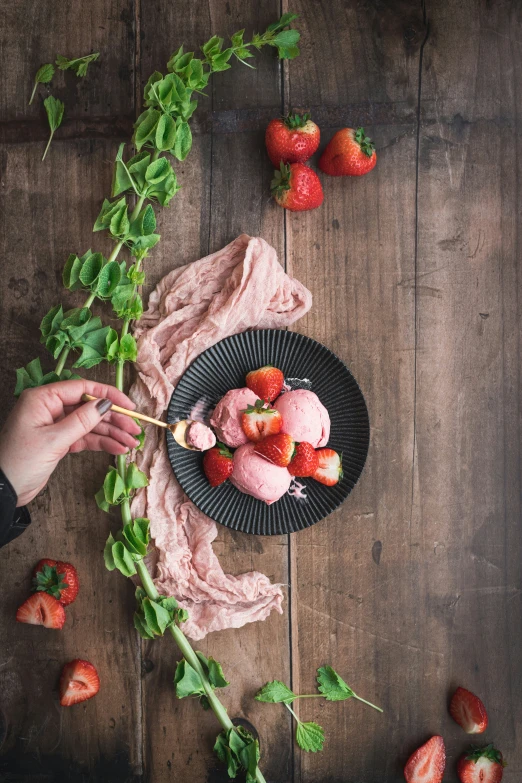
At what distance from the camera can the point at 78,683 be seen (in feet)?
5.23

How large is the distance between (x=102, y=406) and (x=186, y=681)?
0.76 meters

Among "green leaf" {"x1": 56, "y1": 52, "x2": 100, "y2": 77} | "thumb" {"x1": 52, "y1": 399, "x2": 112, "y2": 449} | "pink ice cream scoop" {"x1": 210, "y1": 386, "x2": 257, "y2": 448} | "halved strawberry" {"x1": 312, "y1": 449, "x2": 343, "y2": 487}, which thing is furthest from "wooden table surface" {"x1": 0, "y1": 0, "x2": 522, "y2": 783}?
"thumb" {"x1": 52, "y1": 399, "x2": 112, "y2": 449}

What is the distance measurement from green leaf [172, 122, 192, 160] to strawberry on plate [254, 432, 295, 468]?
75 centimetres

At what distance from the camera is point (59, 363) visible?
151cm

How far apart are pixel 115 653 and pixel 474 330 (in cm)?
131

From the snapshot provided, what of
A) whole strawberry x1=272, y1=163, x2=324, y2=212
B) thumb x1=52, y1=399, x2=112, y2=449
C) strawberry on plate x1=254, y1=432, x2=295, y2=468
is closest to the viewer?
thumb x1=52, y1=399, x2=112, y2=449

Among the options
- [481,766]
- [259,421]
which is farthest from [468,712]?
[259,421]

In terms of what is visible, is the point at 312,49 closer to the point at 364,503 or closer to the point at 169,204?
the point at 169,204

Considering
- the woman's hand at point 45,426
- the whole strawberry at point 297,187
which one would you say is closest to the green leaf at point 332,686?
the woman's hand at point 45,426

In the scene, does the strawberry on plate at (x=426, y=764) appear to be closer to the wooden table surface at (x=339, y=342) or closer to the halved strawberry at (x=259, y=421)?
the wooden table surface at (x=339, y=342)

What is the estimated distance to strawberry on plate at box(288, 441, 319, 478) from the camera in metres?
1.46

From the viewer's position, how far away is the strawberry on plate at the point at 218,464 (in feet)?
4.90

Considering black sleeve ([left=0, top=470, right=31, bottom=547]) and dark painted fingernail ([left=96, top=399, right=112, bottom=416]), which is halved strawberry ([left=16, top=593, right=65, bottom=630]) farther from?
dark painted fingernail ([left=96, top=399, right=112, bottom=416])

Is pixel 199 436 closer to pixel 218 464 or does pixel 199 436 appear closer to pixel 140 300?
pixel 218 464
